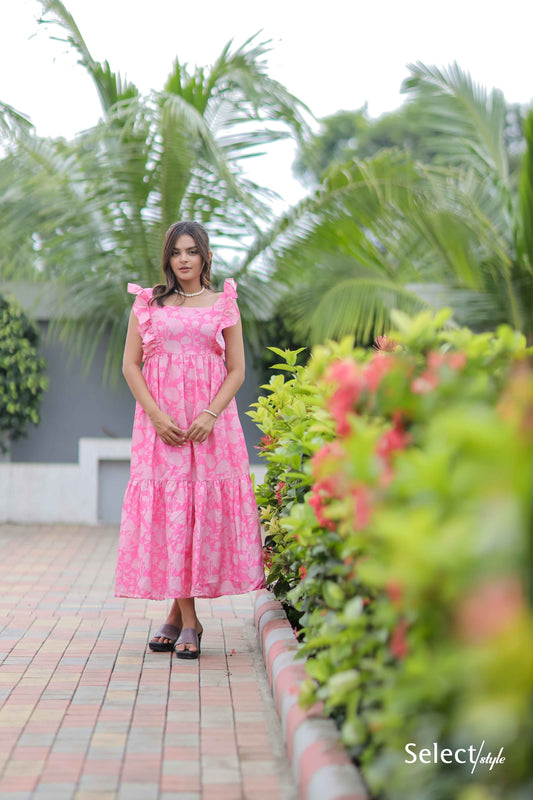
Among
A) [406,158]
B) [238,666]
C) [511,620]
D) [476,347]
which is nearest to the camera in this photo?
[511,620]

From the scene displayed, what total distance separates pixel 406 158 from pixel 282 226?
1299mm

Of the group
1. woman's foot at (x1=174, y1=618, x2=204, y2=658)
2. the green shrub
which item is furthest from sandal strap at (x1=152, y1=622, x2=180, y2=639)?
the green shrub

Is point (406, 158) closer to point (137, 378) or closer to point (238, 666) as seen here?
point (137, 378)

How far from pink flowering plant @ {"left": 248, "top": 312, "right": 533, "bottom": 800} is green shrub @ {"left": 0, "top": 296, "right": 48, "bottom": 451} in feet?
21.8

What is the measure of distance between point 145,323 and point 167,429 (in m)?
0.50

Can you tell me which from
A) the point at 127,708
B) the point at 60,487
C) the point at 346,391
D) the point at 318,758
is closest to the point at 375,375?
the point at 346,391

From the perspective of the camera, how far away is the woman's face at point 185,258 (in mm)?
4012

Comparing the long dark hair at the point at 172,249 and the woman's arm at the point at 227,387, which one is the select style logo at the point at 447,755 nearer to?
the woman's arm at the point at 227,387

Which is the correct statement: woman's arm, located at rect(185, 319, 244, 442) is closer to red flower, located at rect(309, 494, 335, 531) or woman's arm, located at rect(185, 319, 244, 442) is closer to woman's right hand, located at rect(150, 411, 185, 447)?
woman's right hand, located at rect(150, 411, 185, 447)

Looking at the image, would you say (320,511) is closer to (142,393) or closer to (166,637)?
(142,393)

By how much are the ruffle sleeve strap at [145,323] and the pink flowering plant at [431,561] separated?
1483 millimetres

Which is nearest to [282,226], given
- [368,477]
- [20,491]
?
[20,491]

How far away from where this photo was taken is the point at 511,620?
1.00 metres

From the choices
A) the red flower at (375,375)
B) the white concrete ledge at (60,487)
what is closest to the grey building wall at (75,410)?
the white concrete ledge at (60,487)
